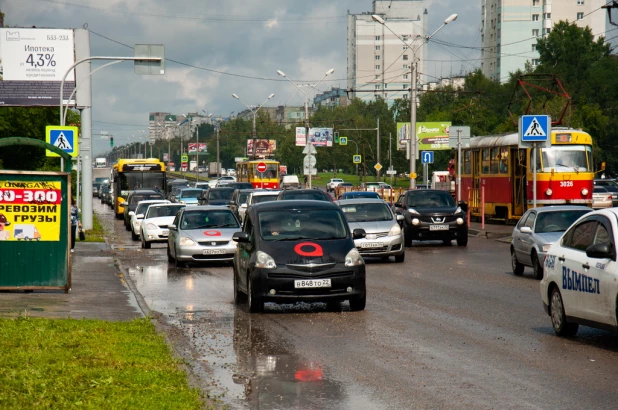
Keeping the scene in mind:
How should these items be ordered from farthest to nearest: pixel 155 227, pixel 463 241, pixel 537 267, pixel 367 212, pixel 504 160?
pixel 504 160, pixel 155 227, pixel 463 241, pixel 367 212, pixel 537 267

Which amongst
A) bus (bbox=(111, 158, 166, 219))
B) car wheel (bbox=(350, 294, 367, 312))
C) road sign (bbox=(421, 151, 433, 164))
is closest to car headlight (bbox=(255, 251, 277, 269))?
car wheel (bbox=(350, 294, 367, 312))

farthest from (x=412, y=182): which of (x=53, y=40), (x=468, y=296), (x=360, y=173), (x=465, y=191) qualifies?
(x=360, y=173)

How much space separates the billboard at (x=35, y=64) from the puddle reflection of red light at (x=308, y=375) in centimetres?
3237

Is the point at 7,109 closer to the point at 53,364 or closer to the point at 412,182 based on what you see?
the point at 412,182

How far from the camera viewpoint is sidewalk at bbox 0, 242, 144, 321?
14859 millimetres

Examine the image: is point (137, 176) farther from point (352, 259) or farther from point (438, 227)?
point (352, 259)

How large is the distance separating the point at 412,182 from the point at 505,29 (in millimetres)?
110445

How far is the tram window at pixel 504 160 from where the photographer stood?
44.5 metres

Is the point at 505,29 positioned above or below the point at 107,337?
above

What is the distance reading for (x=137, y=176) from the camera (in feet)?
206

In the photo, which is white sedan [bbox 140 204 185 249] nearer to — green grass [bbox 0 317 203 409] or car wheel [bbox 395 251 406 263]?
car wheel [bbox 395 251 406 263]

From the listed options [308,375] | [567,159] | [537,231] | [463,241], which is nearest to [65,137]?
[463,241]

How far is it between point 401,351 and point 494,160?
35526 millimetres

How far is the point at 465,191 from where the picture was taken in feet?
168
